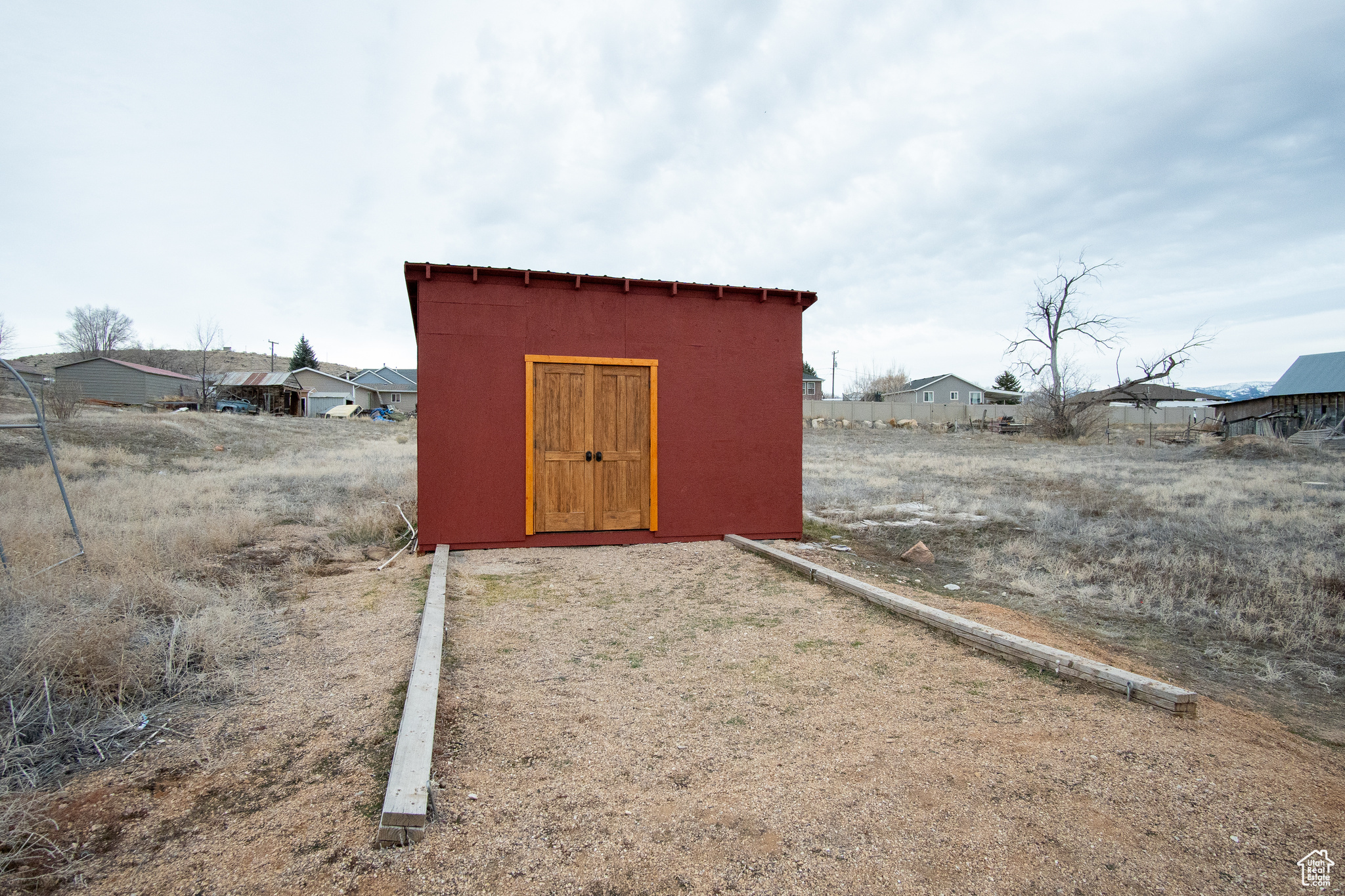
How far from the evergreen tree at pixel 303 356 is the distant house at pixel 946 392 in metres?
53.8

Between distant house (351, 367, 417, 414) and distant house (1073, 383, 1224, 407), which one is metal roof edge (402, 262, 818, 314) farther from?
distant house (351, 367, 417, 414)

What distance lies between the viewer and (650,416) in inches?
324

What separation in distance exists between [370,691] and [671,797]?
1.99 metres

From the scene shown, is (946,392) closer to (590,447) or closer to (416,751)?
(590,447)

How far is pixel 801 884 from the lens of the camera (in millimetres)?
2232

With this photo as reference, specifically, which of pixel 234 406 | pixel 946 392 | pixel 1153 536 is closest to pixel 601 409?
pixel 1153 536

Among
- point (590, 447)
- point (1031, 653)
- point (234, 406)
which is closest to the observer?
point (1031, 653)

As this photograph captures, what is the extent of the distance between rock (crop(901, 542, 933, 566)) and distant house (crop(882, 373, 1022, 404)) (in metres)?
50.8

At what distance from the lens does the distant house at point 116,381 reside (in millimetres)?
35781

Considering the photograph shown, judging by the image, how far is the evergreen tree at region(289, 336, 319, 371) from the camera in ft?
192

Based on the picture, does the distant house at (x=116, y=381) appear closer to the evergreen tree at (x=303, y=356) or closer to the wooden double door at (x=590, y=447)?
the evergreen tree at (x=303, y=356)

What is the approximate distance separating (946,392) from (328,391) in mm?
50301

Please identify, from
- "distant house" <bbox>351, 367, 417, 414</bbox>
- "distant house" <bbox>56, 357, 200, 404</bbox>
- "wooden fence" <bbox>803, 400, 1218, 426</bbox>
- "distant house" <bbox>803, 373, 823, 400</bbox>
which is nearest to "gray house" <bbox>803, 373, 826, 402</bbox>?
"distant house" <bbox>803, 373, 823, 400</bbox>

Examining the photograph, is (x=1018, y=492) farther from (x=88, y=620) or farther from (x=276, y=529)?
(x=88, y=620)
